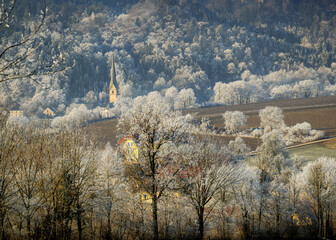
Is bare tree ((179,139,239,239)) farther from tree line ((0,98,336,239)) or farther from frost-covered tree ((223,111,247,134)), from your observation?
frost-covered tree ((223,111,247,134))

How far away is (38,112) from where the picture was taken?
143 metres

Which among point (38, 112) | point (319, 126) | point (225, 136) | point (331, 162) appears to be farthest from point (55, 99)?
point (331, 162)

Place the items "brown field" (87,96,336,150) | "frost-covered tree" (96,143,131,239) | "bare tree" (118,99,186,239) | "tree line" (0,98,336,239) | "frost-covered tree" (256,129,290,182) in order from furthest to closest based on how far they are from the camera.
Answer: "brown field" (87,96,336,150) → "frost-covered tree" (256,129,290,182) → "frost-covered tree" (96,143,131,239) → "bare tree" (118,99,186,239) → "tree line" (0,98,336,239)

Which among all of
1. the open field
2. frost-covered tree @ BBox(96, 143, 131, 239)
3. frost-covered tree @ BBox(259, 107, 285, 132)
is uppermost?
frost-covered tree @ BBox(259, 107, 285, 132)

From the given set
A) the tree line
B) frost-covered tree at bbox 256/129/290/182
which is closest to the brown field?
frost-covered tree at bbox 256/129/290/182

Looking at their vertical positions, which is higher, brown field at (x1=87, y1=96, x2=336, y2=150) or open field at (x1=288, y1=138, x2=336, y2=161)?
brown field at (x1=87, y1=96, x2=336, y2=150)

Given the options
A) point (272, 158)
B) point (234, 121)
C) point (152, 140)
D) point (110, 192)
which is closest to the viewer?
point (152, 140)

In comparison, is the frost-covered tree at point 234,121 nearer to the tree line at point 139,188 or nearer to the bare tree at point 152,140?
the tree line at point 139,188

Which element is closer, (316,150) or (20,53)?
(20,53)

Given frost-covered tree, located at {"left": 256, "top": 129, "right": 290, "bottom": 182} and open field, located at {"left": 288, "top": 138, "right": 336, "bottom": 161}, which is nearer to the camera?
frost-covered tree, located at {"left": 256, "top": 129, "right": 290, "bottom": 182}

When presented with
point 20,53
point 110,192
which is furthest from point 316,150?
point 20,53

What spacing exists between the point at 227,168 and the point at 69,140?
43.2 feet

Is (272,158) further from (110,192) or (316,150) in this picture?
(110,192)

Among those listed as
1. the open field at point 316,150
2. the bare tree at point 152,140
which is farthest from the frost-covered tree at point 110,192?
the open field at point 316,150
